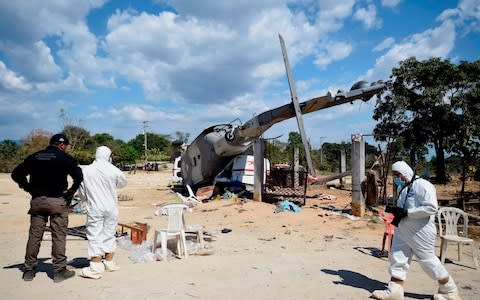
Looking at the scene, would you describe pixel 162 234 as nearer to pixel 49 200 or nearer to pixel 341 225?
pixel 49 200

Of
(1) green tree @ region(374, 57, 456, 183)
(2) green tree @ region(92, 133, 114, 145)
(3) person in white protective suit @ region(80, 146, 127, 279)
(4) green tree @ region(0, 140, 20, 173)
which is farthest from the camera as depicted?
(2) green tree @ region(92, 133, 114, 145)

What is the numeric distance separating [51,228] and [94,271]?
2.70 feet

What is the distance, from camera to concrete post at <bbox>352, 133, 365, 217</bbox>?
10008 millimetres

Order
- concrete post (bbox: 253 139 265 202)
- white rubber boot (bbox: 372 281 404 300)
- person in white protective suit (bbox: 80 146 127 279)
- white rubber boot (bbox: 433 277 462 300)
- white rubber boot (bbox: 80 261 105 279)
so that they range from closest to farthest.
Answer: white rubber boot (bbox: 433 277 462 300) < white rubber boot (bbox: 372 281 404 300) < white rubber boot (bbox: 80 261 105 279) < person in white protective suit (bbox: 80 146 127 279) < concrete post (bbox: 253 139 265 202)

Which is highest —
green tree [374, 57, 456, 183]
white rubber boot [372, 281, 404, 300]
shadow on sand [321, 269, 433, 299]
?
green tree [374, 57, 456, 183]

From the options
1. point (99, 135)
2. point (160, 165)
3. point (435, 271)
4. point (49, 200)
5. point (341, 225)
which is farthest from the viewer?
point (99, 135)

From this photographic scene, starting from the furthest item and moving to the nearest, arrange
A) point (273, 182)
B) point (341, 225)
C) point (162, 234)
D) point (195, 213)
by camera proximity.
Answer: point (273, 182) → point (195, 213) → point (341, 225) → point (162, 234)

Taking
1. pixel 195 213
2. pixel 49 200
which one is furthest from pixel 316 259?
pixel 195 213

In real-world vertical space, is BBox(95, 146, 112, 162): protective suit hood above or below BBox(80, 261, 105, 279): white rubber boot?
above

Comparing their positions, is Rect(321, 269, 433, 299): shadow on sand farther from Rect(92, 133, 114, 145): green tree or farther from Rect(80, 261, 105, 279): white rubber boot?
Rect(92, 133, 114, 145): green tree

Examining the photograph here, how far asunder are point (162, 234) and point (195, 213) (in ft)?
19.8

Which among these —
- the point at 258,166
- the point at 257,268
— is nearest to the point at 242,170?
the point at 258,166

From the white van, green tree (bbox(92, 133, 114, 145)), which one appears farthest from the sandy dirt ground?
green tree (bbox(92, 133, 114, 145))

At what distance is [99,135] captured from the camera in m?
61.2
